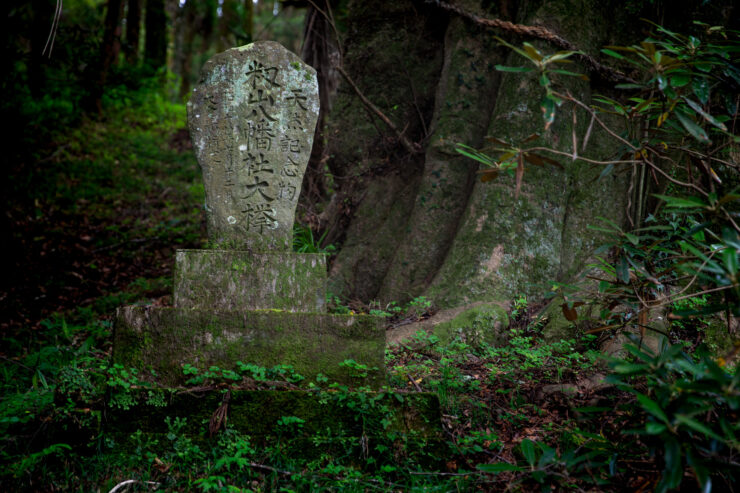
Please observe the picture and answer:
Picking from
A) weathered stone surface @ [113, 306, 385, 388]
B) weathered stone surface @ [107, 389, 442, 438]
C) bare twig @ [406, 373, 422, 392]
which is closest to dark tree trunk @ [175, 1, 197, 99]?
weathered stone surface @ [113, 306, 385, 388]

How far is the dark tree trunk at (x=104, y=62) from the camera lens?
11.1m

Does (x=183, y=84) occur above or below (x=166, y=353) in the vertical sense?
above

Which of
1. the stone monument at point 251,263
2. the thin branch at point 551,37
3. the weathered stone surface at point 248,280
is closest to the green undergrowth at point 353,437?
the stone monument at point 251,263

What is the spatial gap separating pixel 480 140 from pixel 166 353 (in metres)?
3.63

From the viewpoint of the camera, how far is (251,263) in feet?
11.9

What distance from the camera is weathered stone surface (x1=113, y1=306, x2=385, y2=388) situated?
10.5 feet

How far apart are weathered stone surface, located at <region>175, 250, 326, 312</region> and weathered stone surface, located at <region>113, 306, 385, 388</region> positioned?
280 millimetres

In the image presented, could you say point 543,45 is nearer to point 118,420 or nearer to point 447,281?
point 447,281

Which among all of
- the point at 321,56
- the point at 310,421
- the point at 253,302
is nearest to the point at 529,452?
the point at 310,421

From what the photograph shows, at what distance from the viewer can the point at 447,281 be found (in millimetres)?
4801

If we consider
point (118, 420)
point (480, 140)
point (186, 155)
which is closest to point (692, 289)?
point (480, 140)

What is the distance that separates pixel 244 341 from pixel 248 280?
481 millimetres

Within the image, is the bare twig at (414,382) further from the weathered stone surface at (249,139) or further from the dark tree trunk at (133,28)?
the dark tree trunk at (133,28)

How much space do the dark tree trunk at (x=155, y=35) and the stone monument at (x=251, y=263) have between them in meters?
12.1
